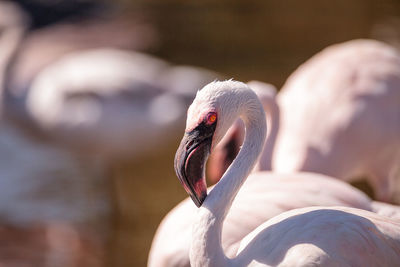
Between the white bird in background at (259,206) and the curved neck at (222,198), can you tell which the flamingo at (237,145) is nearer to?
the white bird in background at (259,206)

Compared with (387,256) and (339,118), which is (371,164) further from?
(387,256)

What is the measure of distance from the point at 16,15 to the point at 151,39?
95.5 inches

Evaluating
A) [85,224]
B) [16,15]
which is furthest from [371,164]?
[16,15]

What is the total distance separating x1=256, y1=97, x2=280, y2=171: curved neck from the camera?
3.55 metres

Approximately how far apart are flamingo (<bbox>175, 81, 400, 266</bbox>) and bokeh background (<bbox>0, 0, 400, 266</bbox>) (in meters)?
2.74

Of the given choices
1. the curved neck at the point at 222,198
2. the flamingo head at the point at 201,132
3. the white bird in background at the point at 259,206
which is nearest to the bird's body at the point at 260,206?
the white bird in background at the point at 259,206

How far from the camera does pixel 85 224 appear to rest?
5.65m

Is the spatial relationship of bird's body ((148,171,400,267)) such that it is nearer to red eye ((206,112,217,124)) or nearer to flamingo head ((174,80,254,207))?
flamingo head ((174,80,254,207))

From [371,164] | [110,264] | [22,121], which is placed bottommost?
[110,264]

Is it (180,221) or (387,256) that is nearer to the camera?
(387,256)

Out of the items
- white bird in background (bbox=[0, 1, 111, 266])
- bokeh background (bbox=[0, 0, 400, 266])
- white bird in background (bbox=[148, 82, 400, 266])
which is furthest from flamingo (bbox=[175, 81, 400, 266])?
white bird in background (bbox=[0, 1, 111, 266])

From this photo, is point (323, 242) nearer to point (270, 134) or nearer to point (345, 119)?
point (270, 134)

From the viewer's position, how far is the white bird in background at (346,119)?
3.80 meters

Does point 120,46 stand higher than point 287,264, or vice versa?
point 287,264
